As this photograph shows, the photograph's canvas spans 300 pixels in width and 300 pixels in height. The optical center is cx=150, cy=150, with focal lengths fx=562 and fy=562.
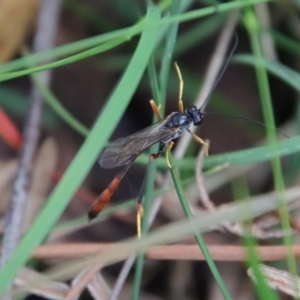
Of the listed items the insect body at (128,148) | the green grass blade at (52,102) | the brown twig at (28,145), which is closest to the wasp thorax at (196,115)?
the insect body at (128,148)

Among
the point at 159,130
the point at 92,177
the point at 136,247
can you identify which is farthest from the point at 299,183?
the point at 136,247

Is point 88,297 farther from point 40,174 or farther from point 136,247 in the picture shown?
point 136,247

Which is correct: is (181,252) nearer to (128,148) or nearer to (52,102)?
(128,148)

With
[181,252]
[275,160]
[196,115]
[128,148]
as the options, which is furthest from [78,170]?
[196,115]

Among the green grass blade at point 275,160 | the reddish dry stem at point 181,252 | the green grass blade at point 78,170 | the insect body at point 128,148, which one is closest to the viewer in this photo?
the green grass blade at point 78,170

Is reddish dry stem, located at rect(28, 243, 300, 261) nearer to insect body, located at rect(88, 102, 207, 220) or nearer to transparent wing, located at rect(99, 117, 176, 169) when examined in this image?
insect body, located at rect(88, 102, 207, 220)

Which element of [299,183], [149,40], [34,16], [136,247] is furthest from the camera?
[34,16]

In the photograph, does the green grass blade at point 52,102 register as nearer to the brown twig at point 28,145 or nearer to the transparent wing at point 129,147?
the brown twig at point 28,145
